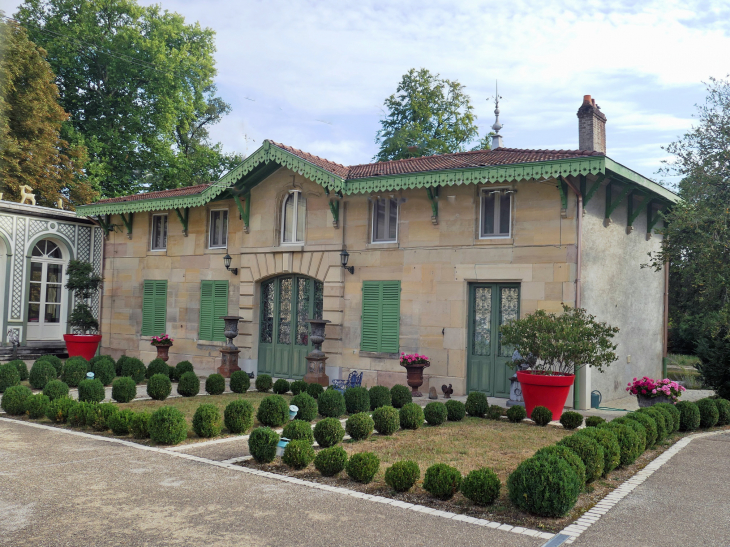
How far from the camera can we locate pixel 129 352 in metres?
20.0

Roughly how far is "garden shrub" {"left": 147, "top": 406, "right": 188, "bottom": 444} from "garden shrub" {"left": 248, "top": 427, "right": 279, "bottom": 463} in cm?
147

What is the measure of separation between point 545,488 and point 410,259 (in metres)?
9.38

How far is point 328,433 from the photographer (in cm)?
847

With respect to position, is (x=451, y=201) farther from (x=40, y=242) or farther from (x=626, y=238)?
(x=40, y=242)

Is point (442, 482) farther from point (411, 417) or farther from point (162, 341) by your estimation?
point (162, 341)

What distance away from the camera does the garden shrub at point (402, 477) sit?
21.2 ft

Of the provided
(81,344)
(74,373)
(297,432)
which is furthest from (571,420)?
(81,344)

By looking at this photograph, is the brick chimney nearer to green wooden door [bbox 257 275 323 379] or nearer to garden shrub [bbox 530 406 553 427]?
green wooden door [bbox 257 275 323 379]

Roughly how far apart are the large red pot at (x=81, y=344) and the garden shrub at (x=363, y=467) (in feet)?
48.1

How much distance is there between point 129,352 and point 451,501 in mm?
16024

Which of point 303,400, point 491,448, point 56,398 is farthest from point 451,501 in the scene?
point 56,398

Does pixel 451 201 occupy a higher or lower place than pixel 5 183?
lower

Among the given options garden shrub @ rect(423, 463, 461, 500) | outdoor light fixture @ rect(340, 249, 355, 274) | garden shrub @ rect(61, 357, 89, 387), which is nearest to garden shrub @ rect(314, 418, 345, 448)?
garden shrub @ rect(423, 463, 461, 500)

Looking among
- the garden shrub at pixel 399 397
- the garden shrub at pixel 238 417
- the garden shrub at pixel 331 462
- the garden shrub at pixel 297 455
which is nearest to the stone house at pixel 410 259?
the garden shrub at pixel 399 397
